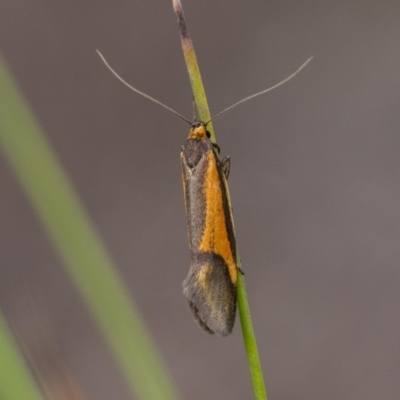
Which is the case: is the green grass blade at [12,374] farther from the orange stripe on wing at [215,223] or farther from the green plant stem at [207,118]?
the orange stripe on wing at [215,223]

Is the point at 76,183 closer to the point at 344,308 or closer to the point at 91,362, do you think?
the point at 91,362

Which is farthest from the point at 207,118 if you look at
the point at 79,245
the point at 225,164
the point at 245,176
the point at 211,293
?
the point at 245,176

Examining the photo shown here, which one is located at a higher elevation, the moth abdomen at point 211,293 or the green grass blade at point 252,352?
the moth abdomen at point 211,293

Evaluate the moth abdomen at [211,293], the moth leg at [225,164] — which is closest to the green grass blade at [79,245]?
the moth abdomen at [211,293]

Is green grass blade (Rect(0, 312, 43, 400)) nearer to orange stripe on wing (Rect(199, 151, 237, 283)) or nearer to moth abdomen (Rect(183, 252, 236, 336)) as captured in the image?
moth abdomen (Rect(183, 252, 236, 336))

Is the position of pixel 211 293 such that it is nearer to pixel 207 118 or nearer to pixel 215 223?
pixel 215 223

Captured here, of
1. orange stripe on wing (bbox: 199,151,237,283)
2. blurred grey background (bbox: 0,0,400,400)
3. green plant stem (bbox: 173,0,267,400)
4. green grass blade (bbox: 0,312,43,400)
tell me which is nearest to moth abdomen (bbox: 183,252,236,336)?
orange stripe on wing (bbox: 199,151,237,283)
